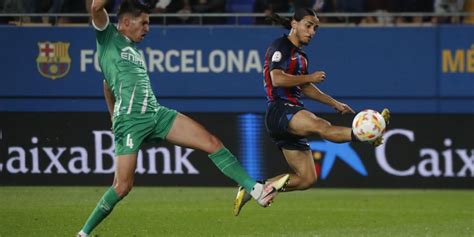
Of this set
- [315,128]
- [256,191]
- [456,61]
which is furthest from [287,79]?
[456,61]

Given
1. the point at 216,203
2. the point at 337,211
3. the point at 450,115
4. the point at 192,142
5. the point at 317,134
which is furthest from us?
the point at 450,115

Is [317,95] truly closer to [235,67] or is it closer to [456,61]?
[235,67]

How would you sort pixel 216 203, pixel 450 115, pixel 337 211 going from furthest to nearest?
pixel 450 115 < pixel 216 203 < pixel 337 211

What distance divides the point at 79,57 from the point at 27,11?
1081 mm

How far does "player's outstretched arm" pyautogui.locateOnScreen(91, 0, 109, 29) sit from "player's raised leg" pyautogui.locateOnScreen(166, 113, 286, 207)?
3.38ft

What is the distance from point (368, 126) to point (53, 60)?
862 centimetres

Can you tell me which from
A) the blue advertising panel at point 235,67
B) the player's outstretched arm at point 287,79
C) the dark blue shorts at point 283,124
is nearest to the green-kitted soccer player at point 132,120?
the dark blue shorts at point 283,124

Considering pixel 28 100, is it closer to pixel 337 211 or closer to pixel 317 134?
pixel 337 211

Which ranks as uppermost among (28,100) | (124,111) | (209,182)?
(124,111)

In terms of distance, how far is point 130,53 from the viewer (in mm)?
9797

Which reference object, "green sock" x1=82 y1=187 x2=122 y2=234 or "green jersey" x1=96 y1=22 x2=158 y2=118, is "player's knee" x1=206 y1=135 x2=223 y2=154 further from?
"green sock" x1=82 y1=187 x2=122 y2=234

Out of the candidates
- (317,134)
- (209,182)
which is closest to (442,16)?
(209,182)

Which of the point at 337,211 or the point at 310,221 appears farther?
the point at 337,211

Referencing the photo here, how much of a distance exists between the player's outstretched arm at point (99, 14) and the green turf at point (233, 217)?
2.38 metres
